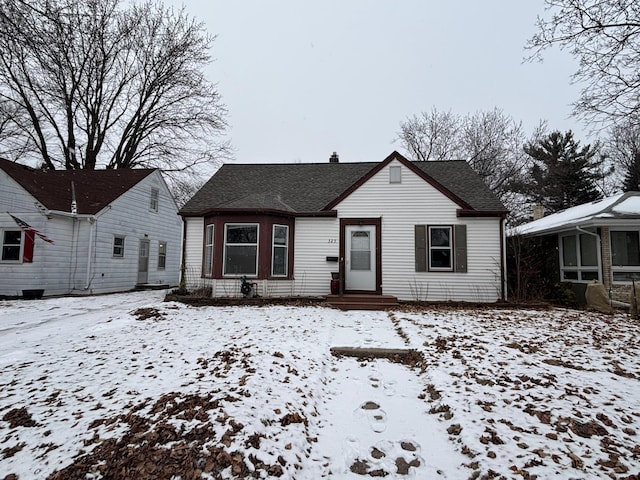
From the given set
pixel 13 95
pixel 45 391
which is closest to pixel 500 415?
pixel 45 391

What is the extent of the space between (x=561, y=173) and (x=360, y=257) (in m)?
20.9

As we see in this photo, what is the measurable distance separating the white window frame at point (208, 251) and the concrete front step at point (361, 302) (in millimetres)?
4236

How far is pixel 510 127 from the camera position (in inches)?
893

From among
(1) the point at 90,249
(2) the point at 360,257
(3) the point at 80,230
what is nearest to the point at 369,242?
(2) the point at 360,257

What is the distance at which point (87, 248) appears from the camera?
40.9 feet

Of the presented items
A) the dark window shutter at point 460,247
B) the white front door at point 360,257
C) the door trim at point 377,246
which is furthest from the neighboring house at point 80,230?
the dark window shutter at point 460,247

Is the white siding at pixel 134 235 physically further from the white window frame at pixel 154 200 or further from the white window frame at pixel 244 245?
the white window frame at pixel 244 245

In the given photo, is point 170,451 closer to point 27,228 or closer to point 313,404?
point 313,404

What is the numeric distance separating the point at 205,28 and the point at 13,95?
37.5ft

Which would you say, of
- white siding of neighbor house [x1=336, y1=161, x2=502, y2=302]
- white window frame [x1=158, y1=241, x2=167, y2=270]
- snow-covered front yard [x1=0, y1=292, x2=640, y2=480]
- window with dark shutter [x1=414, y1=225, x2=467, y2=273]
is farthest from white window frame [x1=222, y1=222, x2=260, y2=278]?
white window frame [x1=158, y1=241, x2=167, y2=270]

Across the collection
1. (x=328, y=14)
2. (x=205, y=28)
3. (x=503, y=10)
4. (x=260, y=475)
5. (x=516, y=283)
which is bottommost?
(x=260, y=475)

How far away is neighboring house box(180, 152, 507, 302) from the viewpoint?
10211 millimetres

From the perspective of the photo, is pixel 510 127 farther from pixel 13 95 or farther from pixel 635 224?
pixel 13 95

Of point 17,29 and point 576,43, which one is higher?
point 576,43
